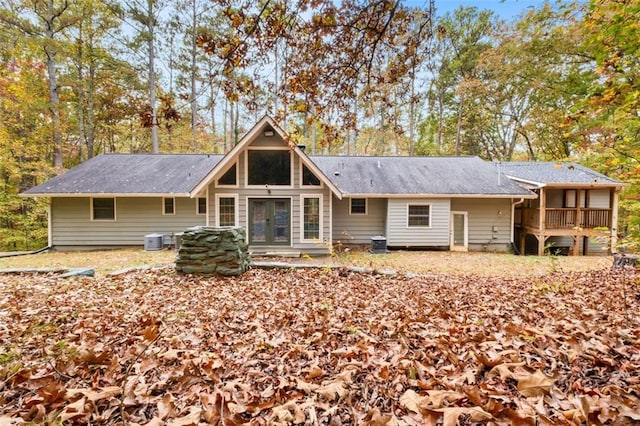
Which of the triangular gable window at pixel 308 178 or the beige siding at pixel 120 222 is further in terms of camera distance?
the beige siding at pixel 120 222

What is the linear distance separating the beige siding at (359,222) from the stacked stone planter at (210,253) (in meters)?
6.64

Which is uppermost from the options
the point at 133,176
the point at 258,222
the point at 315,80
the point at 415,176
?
the point at 315,80

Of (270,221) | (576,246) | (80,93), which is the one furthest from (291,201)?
(80,93)

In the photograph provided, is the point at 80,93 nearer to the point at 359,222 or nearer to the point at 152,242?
the point at 152,242

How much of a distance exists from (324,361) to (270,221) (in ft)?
28.9

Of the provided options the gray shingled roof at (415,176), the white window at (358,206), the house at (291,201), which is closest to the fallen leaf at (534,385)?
the house at (291,201)

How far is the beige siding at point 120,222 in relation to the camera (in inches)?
479

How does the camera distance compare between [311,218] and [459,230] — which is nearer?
[311,218]

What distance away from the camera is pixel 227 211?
1094cm

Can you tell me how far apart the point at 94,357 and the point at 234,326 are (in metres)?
1.37

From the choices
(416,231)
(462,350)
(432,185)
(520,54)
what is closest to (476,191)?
(432,185)

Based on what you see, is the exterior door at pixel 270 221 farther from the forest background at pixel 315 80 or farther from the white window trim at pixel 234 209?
the forest background at pixel 315 80

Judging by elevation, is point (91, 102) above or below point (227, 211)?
above

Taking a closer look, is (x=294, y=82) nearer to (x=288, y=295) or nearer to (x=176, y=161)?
(x=288, y=295)
